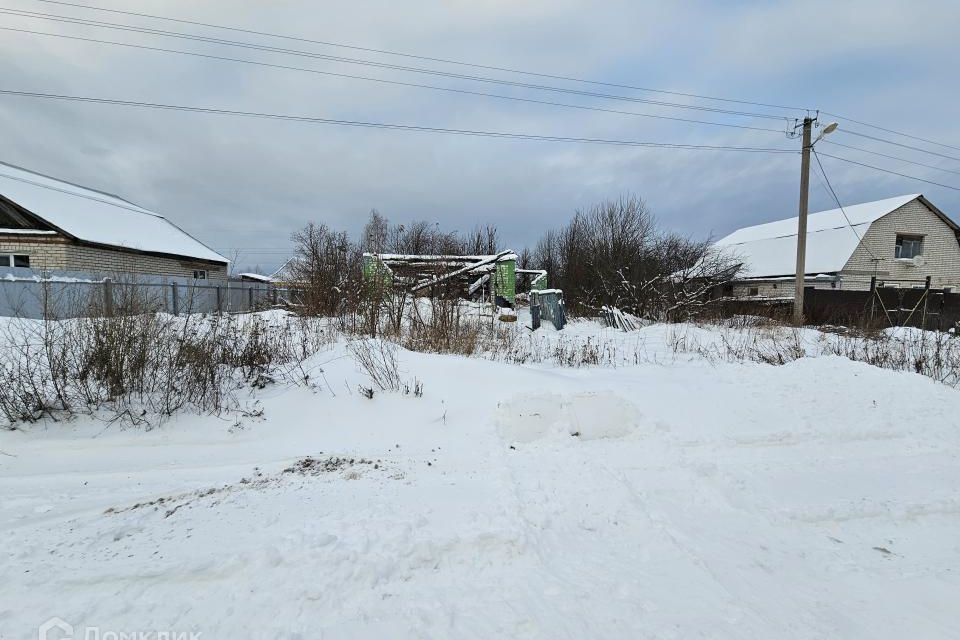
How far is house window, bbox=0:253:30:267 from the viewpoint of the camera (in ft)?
51.6

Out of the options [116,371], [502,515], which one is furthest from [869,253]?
[116,371]

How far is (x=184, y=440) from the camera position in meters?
4.30

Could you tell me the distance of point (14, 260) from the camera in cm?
1578

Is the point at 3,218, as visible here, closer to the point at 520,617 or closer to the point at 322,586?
the point at 322,586

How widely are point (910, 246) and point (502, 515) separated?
1518 inches

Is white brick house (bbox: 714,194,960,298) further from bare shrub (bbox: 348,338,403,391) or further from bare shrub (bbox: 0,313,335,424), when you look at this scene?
bare shrub (bbox: 0,313,335,424)

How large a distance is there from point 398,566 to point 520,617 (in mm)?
778

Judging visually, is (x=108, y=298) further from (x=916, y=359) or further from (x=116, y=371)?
(x=916, y=359)

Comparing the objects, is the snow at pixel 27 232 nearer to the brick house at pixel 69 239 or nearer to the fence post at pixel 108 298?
the brick house at pixel 69 239

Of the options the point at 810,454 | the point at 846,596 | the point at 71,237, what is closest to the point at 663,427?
the point at 810,454

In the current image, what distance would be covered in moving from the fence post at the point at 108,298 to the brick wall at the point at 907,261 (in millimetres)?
32694

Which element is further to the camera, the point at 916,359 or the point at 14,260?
the point at 14,260

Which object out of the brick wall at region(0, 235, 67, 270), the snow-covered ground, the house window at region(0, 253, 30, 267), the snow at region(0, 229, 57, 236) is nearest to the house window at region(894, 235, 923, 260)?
the snow-covered ground

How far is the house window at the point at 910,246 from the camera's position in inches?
1072
